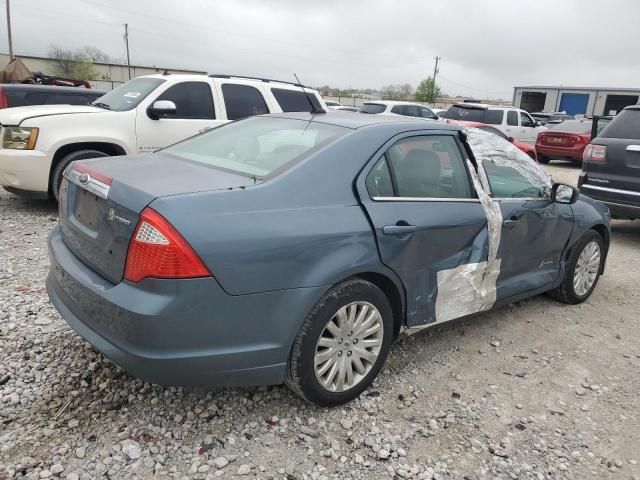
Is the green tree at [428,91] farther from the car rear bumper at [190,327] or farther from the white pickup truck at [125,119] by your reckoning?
the car rear bumper at [190,327]

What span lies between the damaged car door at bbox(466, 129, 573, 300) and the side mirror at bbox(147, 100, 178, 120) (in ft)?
12.8

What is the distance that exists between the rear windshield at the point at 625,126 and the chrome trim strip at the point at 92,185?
6468mm

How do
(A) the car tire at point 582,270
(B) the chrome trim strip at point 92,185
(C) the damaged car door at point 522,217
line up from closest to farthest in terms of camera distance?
(B) the chrome trim strip at point 92,185 < (C) the damaged car door at point 522,217 < (A) the car tire at point 582,270

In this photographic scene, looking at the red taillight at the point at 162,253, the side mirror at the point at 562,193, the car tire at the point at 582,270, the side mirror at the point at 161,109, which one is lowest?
the car tire at the point at 582,270

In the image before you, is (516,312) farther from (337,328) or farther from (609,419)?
(337,328)

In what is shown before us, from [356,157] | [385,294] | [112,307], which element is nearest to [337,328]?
[385,294]

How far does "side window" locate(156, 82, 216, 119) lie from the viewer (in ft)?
22.4

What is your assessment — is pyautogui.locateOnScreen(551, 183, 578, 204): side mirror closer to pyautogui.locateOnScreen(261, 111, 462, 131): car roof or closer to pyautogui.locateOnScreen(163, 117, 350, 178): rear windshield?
pyautogui.locateOnScreen(261, 111, 462, 131): car roof

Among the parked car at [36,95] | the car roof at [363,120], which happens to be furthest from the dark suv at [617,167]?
the parked car at [36,95]

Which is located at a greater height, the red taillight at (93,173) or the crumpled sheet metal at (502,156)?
the crumpled sheet metal at (502,156)

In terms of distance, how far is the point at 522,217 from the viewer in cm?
372

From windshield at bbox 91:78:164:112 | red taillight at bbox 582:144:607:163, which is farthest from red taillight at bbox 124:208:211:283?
red taillight at bbox 582:144:607:163

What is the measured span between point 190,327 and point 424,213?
1.49 metres

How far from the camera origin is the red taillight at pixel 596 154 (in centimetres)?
682
